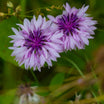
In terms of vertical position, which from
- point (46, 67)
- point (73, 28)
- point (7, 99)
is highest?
point (73, 28)

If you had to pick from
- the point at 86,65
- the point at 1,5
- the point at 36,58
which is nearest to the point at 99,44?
the point at 86,65

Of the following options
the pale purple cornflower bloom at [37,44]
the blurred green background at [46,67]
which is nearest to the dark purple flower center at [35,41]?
the pale purple cornflower bloom at [37,44]

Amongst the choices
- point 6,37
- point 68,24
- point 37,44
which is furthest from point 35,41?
point 6,37

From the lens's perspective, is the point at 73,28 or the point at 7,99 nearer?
the point at 73,28

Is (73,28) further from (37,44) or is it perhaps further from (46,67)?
(46,67)

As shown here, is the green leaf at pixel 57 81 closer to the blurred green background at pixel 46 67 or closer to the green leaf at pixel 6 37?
the blurred green background at pixel 46 67

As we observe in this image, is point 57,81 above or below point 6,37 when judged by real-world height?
below

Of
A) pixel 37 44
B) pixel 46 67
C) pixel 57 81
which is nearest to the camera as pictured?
pixel 37 44
